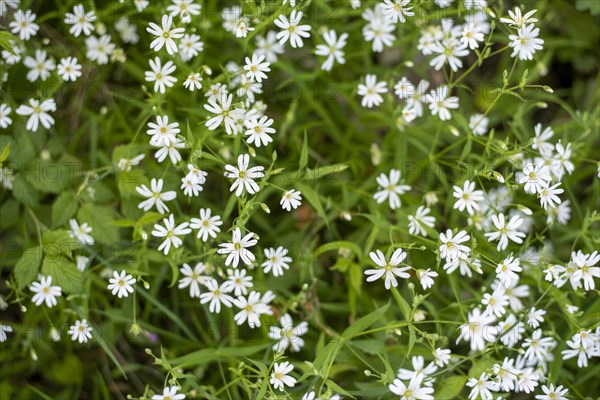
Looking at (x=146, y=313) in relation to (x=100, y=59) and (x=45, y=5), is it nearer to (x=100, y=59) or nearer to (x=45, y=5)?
(x=100, y=59)

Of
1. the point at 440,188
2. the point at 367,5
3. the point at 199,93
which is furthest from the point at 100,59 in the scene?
the point at 440,188

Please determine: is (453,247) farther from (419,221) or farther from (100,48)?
(100,48)

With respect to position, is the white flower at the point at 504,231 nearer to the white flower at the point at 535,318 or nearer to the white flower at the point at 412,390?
the white flower at the point at 535,318

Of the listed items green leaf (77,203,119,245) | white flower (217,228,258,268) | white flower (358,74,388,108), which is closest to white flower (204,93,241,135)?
white flower (217,228,258,268)

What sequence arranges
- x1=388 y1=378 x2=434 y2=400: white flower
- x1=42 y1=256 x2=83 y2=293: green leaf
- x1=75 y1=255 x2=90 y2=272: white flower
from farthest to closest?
x1=75 y1=255 x2=90 y2=272: white flower
x1=42 y1=256 x2=83 y2=293: green leaf
x1=388 y1=378 x2=434 y2=400: white flower

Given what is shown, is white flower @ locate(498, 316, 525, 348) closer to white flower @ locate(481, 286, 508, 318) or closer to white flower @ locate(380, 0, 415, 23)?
white flower @ locate(481, 286, 508, 318)

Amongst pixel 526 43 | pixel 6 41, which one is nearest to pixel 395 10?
pixel 526 43

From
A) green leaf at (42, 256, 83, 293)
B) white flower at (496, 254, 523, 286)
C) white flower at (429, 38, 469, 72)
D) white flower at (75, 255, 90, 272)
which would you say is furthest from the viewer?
white flower at (429, 38, 469, 72)
